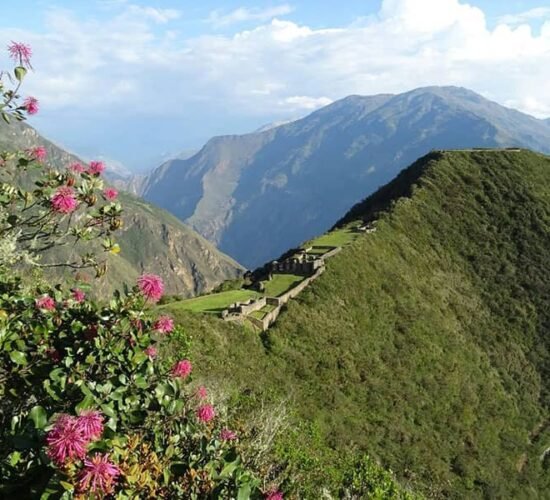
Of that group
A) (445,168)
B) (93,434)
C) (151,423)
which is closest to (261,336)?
(151,423)

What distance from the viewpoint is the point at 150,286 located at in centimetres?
590

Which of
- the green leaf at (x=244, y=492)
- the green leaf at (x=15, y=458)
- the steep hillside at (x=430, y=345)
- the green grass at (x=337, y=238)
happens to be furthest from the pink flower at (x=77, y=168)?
the green grass at (x=337, y=238)

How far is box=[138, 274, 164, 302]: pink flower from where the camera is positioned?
5910 mm

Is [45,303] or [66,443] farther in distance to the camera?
[45,303]

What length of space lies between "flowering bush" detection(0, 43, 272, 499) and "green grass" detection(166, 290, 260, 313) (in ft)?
90.1

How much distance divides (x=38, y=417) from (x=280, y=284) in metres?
37.0

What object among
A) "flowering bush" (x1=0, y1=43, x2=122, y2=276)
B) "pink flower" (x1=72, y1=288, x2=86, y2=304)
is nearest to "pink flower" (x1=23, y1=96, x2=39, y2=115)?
"flowering bush" (x1=0, y1=43, x2=122, y2=276)

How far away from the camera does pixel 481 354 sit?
4947 centimetres

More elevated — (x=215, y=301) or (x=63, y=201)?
(x=63, y=201)

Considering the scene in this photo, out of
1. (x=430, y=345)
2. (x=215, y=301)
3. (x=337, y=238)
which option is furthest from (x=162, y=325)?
(x=337, y=238)

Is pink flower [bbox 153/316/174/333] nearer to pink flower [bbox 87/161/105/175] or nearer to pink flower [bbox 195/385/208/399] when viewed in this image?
pink flower [bbox 195/385/208/399]

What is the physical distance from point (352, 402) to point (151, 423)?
28.5 m

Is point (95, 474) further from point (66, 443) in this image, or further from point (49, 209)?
point (49, 209)

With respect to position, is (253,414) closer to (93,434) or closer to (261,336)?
(93,434)
